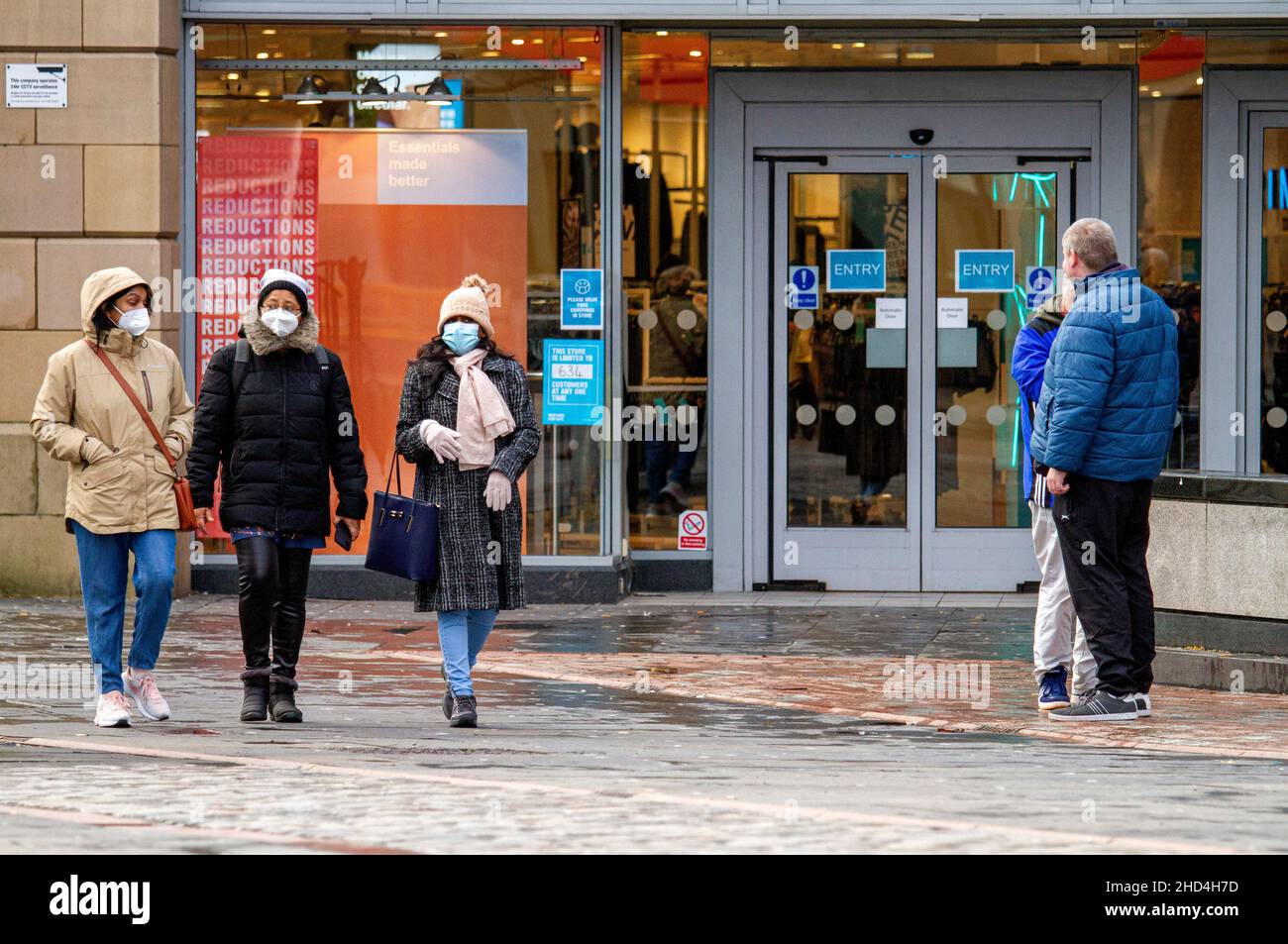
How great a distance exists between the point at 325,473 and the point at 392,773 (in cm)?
175

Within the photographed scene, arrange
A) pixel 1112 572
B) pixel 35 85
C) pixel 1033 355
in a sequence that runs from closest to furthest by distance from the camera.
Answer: pixel 1112 572 < pixel 1033 355 < pixel 35 85

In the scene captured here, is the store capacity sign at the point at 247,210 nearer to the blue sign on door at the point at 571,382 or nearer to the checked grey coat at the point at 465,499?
the blue sign on door at the point at 571,382

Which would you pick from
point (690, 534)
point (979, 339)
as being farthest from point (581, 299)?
point (979, 339)

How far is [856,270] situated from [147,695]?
6.20 meters

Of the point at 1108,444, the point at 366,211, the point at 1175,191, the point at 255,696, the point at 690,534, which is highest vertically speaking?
the point at 1175,191

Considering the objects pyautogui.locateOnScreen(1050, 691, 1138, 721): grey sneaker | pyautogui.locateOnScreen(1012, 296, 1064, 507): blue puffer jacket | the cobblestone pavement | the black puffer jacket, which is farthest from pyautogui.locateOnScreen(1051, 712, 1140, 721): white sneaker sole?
the black puffer jacket

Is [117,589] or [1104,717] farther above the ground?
[117,589]

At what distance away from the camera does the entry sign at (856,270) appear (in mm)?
13008

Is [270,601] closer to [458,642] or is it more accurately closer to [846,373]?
[458,642]

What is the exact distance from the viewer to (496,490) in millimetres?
8062

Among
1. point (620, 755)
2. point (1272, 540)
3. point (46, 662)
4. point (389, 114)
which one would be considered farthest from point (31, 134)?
point (1272, 540)

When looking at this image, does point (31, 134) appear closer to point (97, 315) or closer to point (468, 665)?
point (97, 315)

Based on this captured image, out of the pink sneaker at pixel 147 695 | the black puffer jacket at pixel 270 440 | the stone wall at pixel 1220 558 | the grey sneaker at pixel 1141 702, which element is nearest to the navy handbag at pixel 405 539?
the black puffer jacket at pixel 270 440

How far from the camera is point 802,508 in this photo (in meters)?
13.2
